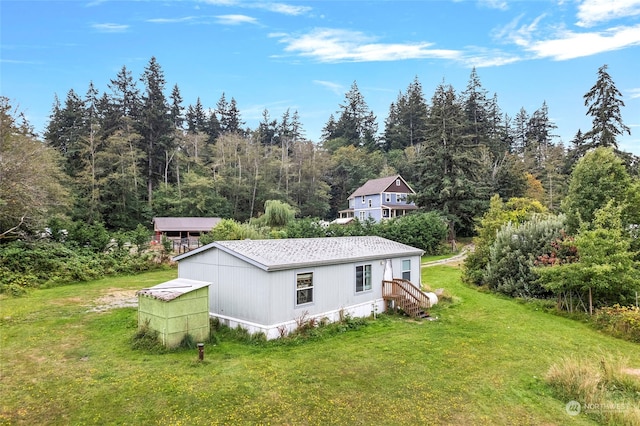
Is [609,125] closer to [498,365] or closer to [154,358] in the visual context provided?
[498,365]

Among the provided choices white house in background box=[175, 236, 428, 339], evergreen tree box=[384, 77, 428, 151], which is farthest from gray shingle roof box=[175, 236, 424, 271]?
evergreen tree box=[384, 77, 428, 151]

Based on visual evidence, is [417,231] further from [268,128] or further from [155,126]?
[268,128]

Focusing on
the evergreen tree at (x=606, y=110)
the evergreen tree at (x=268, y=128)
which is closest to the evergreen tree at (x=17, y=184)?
the evergreen tree at (x=606, y=110)

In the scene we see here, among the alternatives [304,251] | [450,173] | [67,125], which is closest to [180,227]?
[304,251]

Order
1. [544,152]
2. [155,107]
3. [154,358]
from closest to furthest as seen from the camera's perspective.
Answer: [154,358]
[155,107]
[544,152]

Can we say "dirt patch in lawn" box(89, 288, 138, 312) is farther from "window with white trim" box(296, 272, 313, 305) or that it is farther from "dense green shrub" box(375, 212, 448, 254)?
"dense green shrub" box(375, 212, 448, 254)

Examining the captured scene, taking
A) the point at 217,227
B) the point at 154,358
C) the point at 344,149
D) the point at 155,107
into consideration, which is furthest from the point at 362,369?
the point at 344,149
